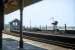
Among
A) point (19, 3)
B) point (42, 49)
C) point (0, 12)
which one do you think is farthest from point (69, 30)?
point (0, 12)

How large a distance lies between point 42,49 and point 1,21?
3.70 m

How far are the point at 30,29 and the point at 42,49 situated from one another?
33665 millimetres

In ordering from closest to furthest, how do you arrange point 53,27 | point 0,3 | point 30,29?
point 0,3 → point 53,27 → point 30,29

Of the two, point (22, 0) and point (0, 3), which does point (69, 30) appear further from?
point (0, 3)

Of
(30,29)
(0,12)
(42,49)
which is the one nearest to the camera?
(0,12)

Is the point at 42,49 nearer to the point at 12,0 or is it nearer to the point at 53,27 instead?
the point at 12,0

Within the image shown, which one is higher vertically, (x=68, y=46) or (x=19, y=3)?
(x=19, y=3)

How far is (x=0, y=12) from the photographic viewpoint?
13.3 metres

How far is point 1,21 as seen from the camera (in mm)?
13641

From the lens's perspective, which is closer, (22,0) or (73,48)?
(73,48)

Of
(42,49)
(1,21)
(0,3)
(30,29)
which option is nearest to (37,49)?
(42,49)

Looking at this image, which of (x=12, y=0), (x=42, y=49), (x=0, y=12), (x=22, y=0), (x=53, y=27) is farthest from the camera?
(x=53, y=27)

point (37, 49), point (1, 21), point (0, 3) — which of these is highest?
point (0, 3)

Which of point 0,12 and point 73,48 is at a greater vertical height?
point 0,12
